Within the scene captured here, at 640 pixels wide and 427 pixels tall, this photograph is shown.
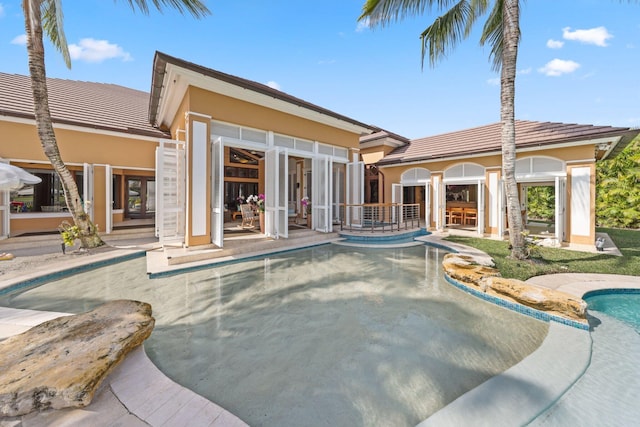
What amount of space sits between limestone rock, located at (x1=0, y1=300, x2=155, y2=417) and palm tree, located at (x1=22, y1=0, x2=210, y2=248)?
664 cm

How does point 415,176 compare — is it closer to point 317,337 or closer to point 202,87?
point 202,87

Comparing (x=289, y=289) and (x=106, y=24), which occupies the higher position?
(x=106, y=24)

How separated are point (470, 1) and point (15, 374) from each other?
11929 mm

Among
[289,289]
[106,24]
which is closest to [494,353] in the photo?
[289,289]

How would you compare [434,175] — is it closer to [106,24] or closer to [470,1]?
[470,1]

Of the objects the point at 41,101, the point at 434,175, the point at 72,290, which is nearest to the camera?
the point at 72,290

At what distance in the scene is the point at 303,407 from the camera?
7.58ft

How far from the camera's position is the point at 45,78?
23.8 feet

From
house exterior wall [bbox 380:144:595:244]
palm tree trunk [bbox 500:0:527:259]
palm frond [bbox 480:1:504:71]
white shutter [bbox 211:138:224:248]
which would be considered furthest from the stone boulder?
palm frond [bbox 480:1:504:71]

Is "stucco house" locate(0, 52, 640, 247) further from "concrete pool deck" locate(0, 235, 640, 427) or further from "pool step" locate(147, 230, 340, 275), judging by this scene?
"concrete pool deck" locate(0, 235, 640, 427)

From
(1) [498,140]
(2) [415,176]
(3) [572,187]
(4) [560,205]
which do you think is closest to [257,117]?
(2) [415,176]

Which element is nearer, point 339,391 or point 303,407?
point 303,407

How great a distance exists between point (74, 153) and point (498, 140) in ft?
58.7

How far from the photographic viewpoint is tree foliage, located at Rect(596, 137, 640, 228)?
12.8m
